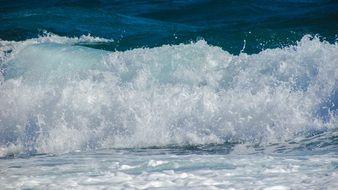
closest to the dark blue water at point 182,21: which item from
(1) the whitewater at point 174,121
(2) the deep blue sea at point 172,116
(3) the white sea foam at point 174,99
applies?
(2) the deep blue sea at point 172,116

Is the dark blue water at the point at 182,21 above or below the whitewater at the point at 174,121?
above

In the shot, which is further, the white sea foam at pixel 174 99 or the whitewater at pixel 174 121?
the white sea foam at pixel 174 99

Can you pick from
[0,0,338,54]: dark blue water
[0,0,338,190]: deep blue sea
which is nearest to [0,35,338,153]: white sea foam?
[0,0,338,190]: deep blue sea

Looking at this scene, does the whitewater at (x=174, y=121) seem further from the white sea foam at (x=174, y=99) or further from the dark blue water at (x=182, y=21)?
the dark blue water at (x=182, y=21)

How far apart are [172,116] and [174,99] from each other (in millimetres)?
425

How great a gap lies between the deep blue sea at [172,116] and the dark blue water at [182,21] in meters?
0.46

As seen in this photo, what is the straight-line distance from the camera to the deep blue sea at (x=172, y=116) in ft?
15.8

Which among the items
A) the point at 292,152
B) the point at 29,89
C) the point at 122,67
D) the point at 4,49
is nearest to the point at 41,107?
the point at 29,89

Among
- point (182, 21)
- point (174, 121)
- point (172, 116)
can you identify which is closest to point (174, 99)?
point (172, 116)

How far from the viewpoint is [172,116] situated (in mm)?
7609

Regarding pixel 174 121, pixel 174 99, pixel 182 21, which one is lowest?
pixel 174 121

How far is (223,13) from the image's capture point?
49.7 feet

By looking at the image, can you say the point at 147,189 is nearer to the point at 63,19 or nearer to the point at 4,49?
the point at 4,49

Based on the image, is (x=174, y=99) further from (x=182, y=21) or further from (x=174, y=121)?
(x=182, y=21)
